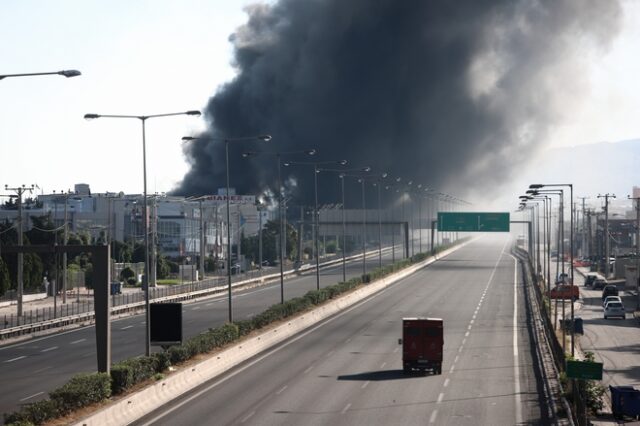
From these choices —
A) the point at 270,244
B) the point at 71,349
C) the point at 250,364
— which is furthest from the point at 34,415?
the point at 270,244

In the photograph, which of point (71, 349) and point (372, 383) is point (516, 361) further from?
point (71, 349)

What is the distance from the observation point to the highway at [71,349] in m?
43.8

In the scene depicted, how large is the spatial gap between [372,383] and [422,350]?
13.8 ft

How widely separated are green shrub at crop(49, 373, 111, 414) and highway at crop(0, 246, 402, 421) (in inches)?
146

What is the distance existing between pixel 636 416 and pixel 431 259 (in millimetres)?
140567

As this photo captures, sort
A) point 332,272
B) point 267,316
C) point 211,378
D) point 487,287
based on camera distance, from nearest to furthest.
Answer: point 211,378, point 267,316, point 487,287, point 332,272

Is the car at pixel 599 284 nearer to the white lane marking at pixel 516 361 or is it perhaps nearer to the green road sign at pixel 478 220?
the white lane marking at pixel 516 361

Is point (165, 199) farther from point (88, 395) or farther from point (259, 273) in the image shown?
point (88, 395)

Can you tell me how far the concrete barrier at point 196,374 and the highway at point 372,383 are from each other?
0.52 meters

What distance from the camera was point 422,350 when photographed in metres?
47.9

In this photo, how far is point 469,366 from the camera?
50750mm

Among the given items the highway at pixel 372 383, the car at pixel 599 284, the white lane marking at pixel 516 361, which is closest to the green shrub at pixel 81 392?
the highway at pixel 372 383

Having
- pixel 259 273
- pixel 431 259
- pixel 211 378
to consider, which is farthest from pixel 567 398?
pixel 431 259

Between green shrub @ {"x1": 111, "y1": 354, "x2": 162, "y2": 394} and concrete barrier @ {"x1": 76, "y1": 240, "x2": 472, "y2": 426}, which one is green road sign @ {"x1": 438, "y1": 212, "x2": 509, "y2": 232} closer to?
concrete barrier @ {"x1": 76, "y1": 240, "x2": 472, "y2": 426}
